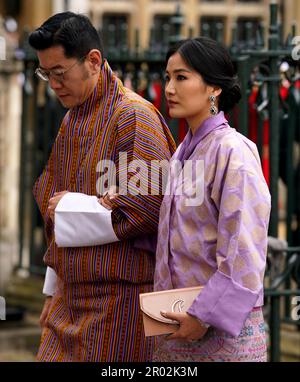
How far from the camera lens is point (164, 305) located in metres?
3.07

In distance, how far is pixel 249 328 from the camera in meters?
3.11

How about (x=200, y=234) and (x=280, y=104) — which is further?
(x=280, y=104)

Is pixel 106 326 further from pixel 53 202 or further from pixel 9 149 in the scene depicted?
pixel 9 149

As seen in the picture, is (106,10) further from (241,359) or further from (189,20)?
(241,359)

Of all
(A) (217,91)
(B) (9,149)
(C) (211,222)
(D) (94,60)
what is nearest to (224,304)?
(C) (211,222)

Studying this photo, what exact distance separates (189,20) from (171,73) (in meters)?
8.50

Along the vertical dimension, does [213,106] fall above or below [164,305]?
above

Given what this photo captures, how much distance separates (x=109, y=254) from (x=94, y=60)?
58 cm

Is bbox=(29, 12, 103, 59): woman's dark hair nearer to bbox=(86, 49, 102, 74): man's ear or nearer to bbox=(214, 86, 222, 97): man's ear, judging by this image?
bbox=(86, 49, 102, 74): man's ear

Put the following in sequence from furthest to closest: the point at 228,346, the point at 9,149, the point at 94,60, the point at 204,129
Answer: the point at 9,149
the point at 94,60
the point at 204,129
the point at 228,346

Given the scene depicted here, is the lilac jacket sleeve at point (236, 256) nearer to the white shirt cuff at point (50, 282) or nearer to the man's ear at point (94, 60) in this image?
the man's ear at point (94, 60)

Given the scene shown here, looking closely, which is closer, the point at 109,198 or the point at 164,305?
the point at 164,305

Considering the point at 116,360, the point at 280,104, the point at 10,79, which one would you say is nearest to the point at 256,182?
the point at 116,360

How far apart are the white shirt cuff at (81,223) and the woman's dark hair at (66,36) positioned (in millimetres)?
437
